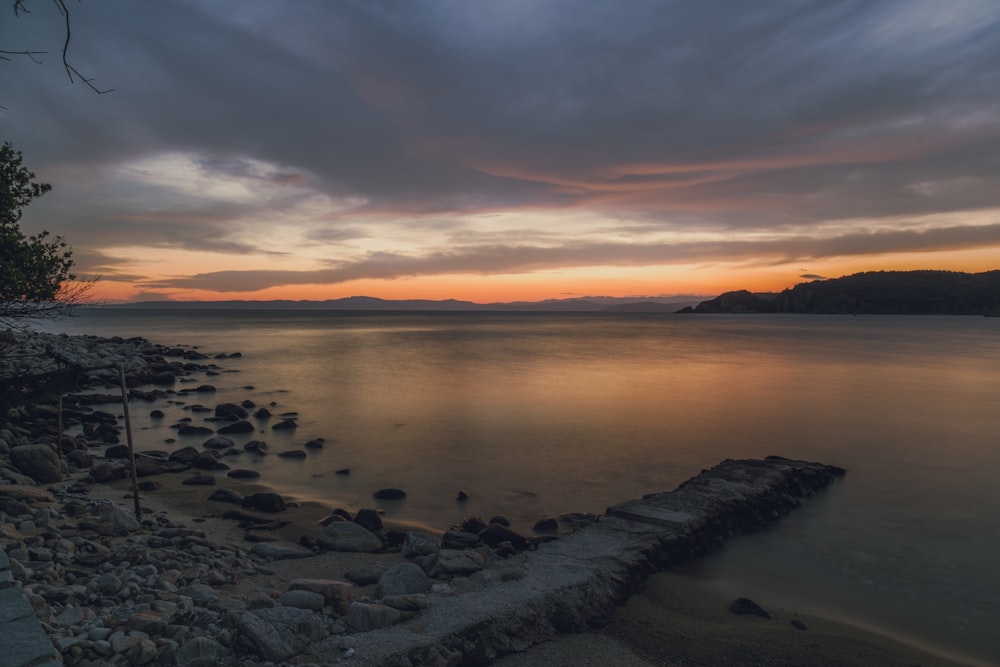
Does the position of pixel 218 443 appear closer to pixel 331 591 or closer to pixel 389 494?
pixel 389 494

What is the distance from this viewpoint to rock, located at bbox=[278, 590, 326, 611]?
23.4 ft

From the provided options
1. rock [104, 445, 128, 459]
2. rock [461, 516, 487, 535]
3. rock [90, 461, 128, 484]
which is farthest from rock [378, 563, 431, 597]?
rock [104, 445, 128, 459]

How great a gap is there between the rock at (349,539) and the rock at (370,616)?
3.27 meters

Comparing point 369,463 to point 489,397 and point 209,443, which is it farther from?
point 489,397

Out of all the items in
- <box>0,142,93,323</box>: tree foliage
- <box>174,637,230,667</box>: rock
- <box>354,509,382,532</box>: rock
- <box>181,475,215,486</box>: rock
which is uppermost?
<box>0,142,93,323</box>: tree foliage

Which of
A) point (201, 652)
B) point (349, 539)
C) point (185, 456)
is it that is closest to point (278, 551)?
point (349, 539)

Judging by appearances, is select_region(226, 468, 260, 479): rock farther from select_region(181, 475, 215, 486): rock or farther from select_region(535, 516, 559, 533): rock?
select_region(535, 516, 559, 533): rock

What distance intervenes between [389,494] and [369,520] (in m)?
2.80

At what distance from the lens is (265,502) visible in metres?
12.6

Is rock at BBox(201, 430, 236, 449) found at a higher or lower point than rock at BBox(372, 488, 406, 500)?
higher

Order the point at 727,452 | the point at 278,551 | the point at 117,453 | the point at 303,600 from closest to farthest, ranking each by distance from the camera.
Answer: the point at 303,600, the point at 278,551, the point at 117,453, the point at 727,452

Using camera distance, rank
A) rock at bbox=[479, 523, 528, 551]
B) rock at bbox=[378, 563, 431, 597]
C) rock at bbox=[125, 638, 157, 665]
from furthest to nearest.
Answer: rock at bbox=[479, 523, 528, 551] < rock at bbox=[378, 563, 431, 597] < rock at bbox=[125, 638, 157, 665]

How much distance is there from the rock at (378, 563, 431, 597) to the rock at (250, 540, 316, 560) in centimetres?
232

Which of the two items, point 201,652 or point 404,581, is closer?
point 201,652
